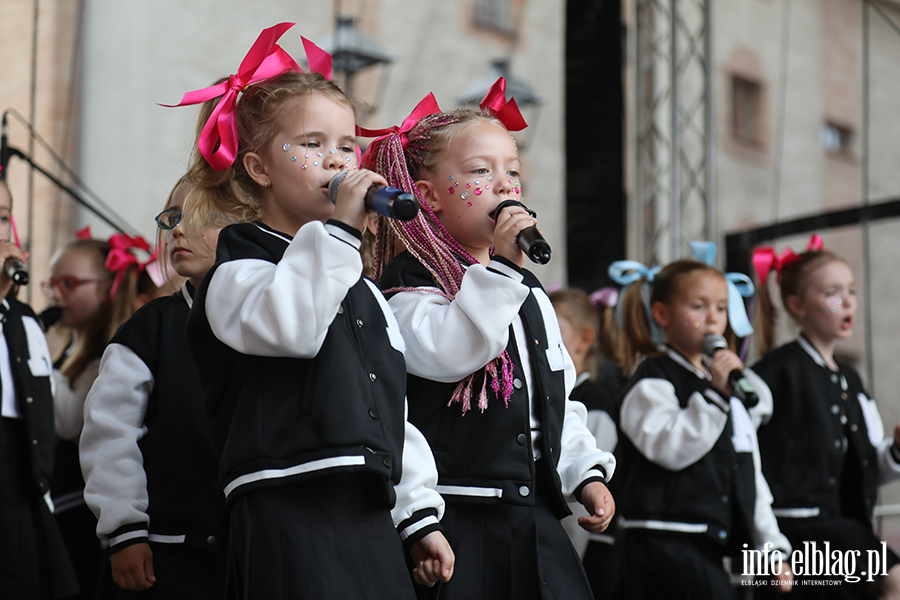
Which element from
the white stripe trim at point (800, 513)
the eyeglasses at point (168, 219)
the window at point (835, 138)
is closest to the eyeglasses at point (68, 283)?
the eyeglasses at point (168, 219)

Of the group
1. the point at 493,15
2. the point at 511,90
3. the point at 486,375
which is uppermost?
the point at 493,15

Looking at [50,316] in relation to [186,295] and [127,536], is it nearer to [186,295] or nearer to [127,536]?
[186,295]

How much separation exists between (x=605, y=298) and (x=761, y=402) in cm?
89

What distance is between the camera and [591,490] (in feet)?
5.71

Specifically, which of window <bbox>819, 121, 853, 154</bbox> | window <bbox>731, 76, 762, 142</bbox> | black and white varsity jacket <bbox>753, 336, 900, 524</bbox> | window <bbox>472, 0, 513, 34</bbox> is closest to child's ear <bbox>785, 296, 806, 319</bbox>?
black and white varsity jacket <bbox>753, 336, 900, 524</bbox>

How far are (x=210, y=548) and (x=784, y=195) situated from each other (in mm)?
4851

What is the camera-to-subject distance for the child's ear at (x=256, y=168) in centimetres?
158

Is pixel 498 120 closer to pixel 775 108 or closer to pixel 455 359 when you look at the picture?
pixel 455 359

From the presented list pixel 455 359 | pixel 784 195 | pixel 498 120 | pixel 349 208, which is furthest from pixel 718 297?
pixel 784 195

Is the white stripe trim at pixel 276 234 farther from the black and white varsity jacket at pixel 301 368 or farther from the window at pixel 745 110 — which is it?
the window at pixel 745 110

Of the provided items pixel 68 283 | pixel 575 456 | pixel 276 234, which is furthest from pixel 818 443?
pixel 68 283

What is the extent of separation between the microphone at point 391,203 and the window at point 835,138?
499 cm

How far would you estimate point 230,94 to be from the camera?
1.64 meters

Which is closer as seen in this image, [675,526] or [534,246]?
[534,246]
